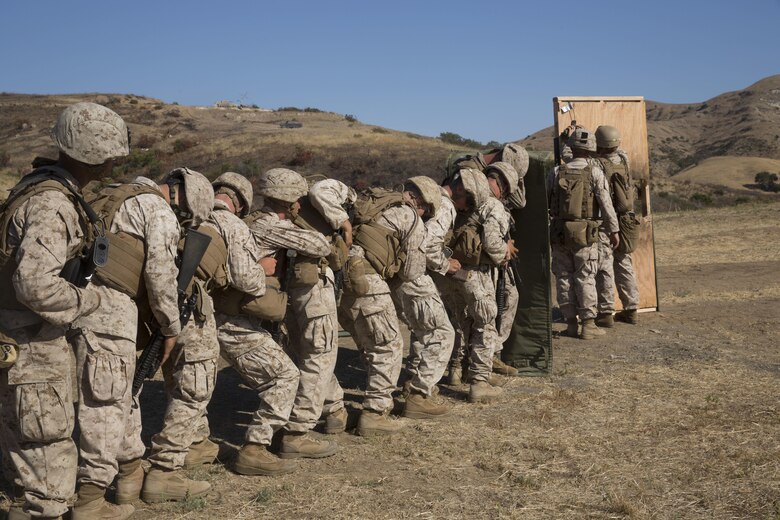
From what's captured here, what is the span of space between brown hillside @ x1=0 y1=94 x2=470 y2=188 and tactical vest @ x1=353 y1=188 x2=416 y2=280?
67.1 feet

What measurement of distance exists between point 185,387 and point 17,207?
5.86 feet

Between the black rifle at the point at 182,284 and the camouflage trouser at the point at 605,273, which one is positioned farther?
the camouflage trouser at the point at 605,273

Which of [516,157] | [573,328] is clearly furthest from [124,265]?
[573,328]

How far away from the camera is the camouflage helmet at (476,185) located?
298 inches

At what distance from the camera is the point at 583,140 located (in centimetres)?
1019

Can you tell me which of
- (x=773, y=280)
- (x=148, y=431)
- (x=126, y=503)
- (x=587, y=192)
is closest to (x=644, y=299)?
(x=587, y=192)

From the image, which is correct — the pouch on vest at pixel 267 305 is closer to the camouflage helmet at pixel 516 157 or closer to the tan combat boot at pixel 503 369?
the camouflage helmet at pixel 516 157

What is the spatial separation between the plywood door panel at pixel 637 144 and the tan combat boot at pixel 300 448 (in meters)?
6.33

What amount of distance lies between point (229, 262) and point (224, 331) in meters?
0.54

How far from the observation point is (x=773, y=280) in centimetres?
1344

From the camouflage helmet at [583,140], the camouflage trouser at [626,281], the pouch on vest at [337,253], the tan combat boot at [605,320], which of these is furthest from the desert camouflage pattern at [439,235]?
the camouflage trouser at [626,281]

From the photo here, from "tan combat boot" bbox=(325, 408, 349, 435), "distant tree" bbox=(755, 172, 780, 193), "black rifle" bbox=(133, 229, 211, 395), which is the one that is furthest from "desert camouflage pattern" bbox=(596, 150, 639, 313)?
"distant tree" bbox=(755, 172, 780, 193)

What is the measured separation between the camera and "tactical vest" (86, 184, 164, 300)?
14.7 ft

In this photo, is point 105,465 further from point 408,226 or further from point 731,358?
point 731,358
